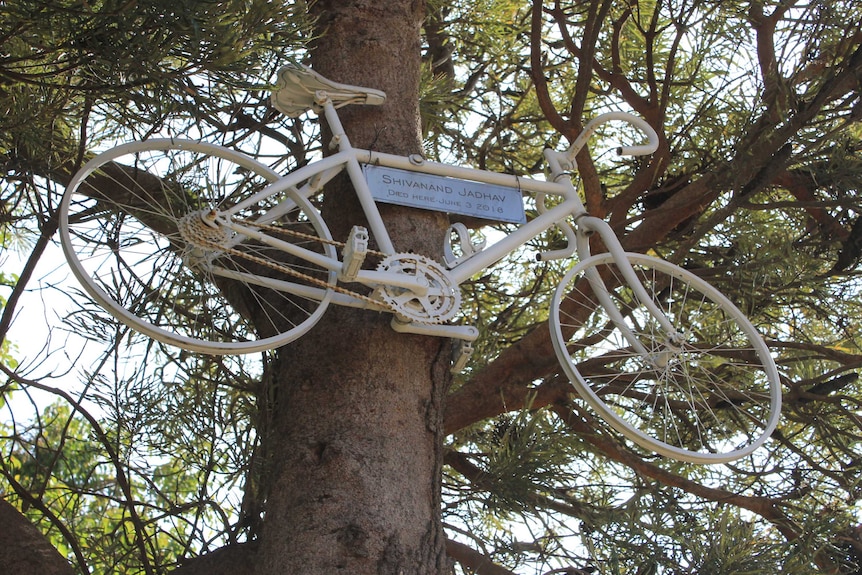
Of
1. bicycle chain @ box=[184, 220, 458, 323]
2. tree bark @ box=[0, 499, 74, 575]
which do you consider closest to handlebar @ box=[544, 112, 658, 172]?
bicycle chain @ box=[184, 220, 458, 323]

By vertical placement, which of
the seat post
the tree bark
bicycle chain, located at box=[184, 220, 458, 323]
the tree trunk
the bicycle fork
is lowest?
the tree bark

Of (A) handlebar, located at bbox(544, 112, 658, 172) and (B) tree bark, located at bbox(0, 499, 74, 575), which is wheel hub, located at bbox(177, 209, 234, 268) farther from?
(A) handlebar, located at bbox(544, 112, 658, 172)

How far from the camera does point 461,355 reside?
2.13m

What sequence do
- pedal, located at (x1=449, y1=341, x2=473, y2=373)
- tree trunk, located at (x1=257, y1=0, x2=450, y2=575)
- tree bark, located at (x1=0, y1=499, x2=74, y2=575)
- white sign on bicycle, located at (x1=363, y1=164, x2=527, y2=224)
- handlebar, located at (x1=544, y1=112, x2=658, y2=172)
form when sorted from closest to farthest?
tree trunk, located at (x1=257, y1=0, x2=450, y2=575) → tree bark, located at (x1=0, y1=499, x2=74, y2=575) → pedal, located at (x1=449, y1=341, x2=473, y2=373) → white sign on bicycle, located at (x1=363, y1=164, x2=527, y2=224) → handlebar, located at (x1=544, y1=112, x2=658, y2=172)

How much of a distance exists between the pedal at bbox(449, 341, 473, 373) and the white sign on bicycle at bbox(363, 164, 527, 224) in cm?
31

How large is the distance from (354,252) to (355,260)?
0.06 feet

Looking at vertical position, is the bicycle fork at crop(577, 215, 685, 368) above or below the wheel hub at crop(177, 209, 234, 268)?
above

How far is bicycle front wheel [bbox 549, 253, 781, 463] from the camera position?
2.16 meters

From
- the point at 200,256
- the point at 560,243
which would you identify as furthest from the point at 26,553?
the point at 560,243

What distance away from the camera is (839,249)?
297 centimetres

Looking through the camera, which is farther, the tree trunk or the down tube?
the down tube

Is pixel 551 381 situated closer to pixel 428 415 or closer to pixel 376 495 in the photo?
pixel 428 415

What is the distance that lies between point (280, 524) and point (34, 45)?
0.97 metres

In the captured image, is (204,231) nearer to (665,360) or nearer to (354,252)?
(354,252)
